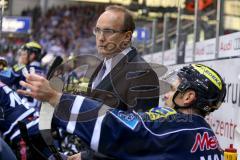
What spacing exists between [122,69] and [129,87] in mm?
136

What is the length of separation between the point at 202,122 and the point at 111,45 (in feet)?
2.98

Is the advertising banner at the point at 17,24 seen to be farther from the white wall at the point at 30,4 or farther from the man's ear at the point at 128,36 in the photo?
the man's ear at the point at 128,36

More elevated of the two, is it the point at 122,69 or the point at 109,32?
the point at 109,32

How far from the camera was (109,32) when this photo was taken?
322 centimetres

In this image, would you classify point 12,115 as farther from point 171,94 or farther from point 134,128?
point 134,128

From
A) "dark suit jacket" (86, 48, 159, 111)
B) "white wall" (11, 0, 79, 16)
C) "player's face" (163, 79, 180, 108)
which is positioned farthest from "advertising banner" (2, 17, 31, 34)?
"player's face" (163, 79, 180, 108)

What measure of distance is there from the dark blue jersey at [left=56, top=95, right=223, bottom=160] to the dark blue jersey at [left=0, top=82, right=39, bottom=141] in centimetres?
115

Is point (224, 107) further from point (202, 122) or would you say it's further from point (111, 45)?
point (202, 122)

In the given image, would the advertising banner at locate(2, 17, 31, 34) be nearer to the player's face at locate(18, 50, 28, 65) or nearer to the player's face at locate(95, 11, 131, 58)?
the player's face at locate(18, 50, 28, 65)

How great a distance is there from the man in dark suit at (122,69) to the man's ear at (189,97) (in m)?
0.44

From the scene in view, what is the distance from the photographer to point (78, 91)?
2975 mm

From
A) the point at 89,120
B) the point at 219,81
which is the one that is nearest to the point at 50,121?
the point at 89,120

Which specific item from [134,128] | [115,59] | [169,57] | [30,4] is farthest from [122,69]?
[30,4]

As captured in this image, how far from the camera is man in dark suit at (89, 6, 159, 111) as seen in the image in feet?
10.1
